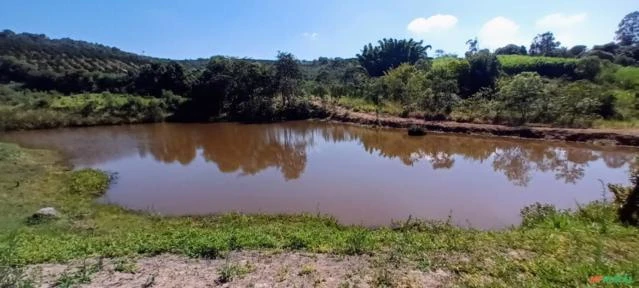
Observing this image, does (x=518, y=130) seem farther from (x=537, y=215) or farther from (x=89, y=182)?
(x=89, y=182)

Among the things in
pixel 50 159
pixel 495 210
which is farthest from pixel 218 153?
pixel 495 210

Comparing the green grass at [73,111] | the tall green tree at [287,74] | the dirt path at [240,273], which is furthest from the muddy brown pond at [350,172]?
the tall green tree at [287,74]

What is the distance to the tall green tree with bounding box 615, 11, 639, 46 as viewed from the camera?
53031mm

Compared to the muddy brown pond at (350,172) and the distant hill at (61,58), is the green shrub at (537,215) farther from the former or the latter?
the distant hill at (61,58)

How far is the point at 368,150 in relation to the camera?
18250 millimetres

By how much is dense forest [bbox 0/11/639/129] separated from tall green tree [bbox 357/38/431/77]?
184 inches

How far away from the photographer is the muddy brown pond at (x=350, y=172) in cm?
1001

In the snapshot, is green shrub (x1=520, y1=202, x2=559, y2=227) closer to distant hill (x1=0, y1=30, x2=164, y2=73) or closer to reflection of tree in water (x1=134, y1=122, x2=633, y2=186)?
reflection of tree in water (x1=134, y1=122, x2=633, y2=186)

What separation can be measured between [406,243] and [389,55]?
4432 centimetres

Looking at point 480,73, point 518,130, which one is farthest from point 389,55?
point 518,130

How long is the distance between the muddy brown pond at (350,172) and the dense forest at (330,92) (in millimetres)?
3143

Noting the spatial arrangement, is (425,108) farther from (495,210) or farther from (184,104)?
(184,104)

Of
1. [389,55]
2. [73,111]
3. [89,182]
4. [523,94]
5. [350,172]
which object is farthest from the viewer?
[389,55]

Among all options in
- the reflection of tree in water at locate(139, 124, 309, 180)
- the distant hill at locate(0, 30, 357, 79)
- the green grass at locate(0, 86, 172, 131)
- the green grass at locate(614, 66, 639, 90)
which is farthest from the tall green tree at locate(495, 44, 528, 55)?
the green grass at locate(0, 86, 172, 131)
